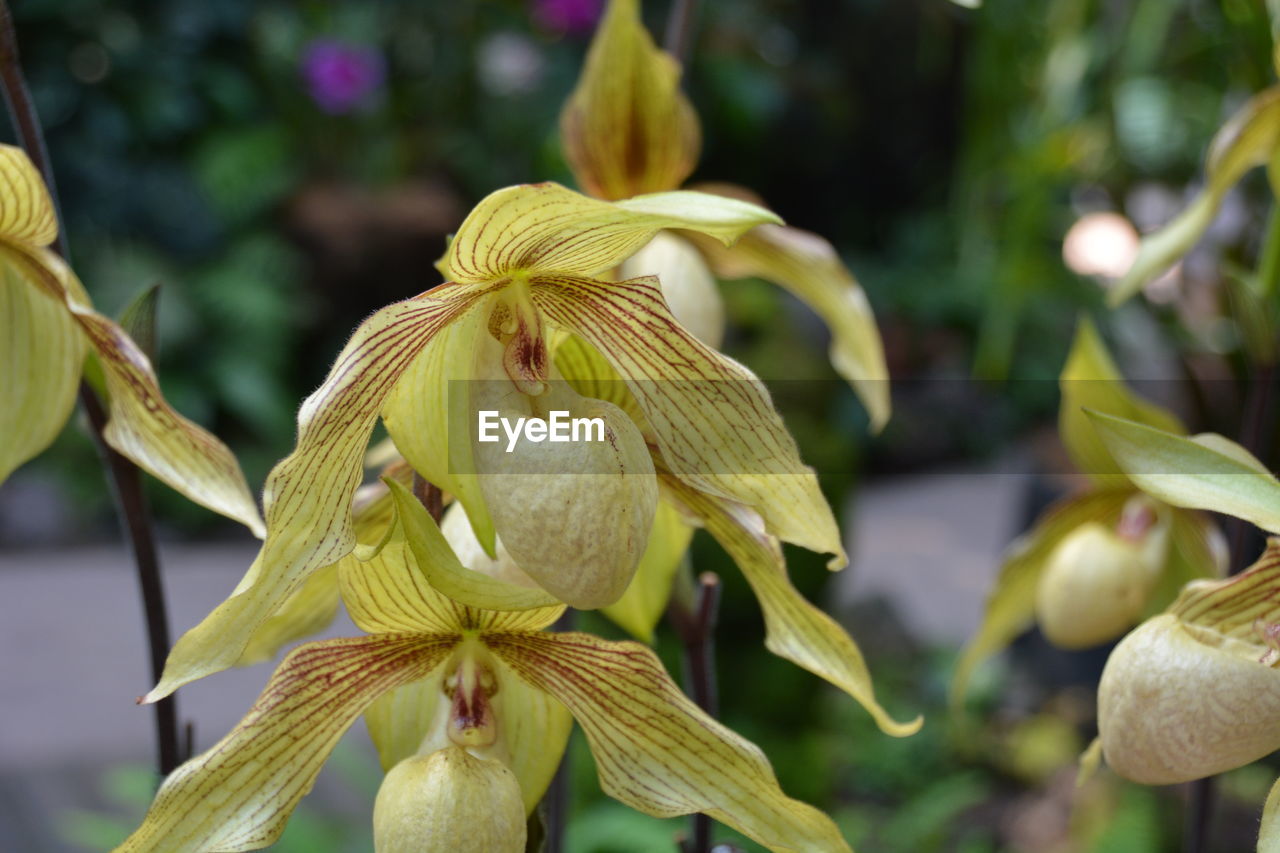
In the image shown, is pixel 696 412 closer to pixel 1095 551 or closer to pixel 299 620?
pixel 299 620

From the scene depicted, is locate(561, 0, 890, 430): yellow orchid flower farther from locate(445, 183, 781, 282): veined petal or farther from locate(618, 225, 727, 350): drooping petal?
locate(445, 183, 781, 282): veined petal

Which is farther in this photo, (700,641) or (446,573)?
(700,641)

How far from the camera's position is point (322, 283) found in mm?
3203

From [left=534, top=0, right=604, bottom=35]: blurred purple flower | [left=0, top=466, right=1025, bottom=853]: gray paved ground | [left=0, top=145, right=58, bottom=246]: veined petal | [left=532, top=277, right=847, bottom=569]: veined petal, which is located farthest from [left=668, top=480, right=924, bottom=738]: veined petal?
[left=534, top=0, right=604, bottom=35]: blurred purple flower

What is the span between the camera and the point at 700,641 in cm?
48

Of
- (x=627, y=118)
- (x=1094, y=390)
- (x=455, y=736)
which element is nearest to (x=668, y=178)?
(x=627, y=118)

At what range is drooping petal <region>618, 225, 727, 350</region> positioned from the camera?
594mm

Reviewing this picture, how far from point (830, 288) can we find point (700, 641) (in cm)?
27

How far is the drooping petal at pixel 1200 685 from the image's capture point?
39 cm

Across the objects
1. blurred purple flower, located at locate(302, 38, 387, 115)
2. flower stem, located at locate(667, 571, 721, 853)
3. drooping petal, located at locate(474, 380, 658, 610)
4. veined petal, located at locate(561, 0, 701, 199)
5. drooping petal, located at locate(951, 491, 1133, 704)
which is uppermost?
veined petal, located at locate(561, 0, 701, 199)

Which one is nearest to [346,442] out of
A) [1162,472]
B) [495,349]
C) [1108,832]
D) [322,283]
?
[495,349]

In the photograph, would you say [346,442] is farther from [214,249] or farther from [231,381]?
[214,249]

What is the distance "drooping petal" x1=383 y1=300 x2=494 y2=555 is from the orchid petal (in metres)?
0.20

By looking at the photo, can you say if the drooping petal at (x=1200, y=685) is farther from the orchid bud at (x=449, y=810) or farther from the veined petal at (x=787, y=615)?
the orchid bud at (x=449, y=810)
